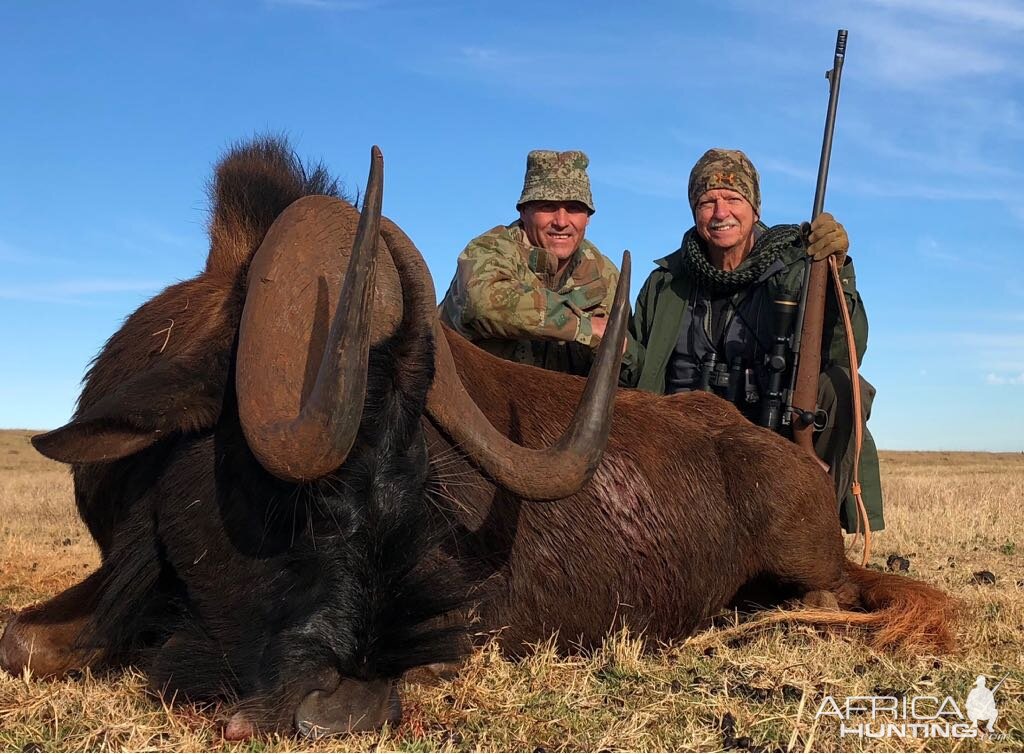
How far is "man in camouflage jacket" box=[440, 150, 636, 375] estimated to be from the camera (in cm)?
645

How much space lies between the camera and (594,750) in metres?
3.21

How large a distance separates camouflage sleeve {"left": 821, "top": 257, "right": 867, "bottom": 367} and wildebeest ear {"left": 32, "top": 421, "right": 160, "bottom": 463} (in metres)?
→ 4.92

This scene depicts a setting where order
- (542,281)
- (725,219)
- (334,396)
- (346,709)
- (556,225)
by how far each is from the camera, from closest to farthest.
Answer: (334,396) < (346,709) < (542,281) < (725,219) < (556,225)

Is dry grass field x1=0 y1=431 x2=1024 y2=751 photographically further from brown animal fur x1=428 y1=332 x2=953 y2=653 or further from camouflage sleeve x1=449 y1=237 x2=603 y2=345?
camouflage sleeve x1=449 y1=237 x2=603 y2=345

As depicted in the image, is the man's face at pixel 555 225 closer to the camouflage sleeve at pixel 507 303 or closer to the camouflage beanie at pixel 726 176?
the camouflage sleeve at pixel 507 303

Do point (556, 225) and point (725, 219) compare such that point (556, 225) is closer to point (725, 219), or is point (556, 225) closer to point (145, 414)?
point (725, 219)

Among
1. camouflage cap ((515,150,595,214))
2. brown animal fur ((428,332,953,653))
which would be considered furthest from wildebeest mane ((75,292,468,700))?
camouflage cap ((515,150,595,214))

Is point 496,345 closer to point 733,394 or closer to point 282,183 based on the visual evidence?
point 733,394

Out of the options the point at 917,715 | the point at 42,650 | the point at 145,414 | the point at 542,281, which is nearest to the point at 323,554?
the point at 145,414

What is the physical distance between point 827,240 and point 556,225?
6.37ft

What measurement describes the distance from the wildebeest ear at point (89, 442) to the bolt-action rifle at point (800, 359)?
4.29 metres

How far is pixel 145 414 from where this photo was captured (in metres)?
3.32

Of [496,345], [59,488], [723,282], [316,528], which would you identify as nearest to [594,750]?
[316,528]

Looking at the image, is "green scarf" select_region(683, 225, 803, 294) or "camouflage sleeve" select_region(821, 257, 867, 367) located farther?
"green scarf" select_region(683, 225, 803, 294)
